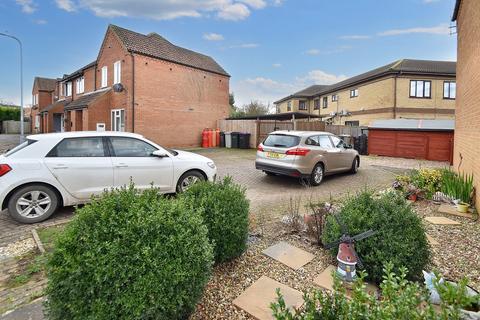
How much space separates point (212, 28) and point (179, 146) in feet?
27.1

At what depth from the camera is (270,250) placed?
359 centimetres

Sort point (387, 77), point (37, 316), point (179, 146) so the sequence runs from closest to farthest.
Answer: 1. point (37, 316)
2. point (179, 146)
3. point (387, 77)

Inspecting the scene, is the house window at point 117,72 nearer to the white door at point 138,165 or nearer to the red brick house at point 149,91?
the red brick house at point 149,91

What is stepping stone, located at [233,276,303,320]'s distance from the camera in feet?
7.82

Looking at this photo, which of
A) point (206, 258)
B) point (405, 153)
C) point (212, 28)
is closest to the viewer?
point (206, 258)

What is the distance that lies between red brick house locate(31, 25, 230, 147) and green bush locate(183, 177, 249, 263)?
1588 centimetres

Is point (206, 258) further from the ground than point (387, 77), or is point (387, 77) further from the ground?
point (387, 77)

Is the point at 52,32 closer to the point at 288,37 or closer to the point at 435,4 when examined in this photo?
the point at 288,37

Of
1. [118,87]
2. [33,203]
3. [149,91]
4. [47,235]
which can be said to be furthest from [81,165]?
[118,87]

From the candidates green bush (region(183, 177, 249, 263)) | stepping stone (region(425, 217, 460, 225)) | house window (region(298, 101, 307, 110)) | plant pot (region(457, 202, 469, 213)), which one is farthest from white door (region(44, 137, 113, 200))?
house window (region(298, 101, 307, 110))

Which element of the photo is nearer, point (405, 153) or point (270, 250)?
point (270, 250)

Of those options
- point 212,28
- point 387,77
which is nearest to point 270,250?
point 212,28

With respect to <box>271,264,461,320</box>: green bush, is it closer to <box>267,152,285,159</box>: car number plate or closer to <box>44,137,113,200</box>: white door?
<box>44,137,113,200</box>: white door

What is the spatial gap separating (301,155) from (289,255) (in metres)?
4.75
